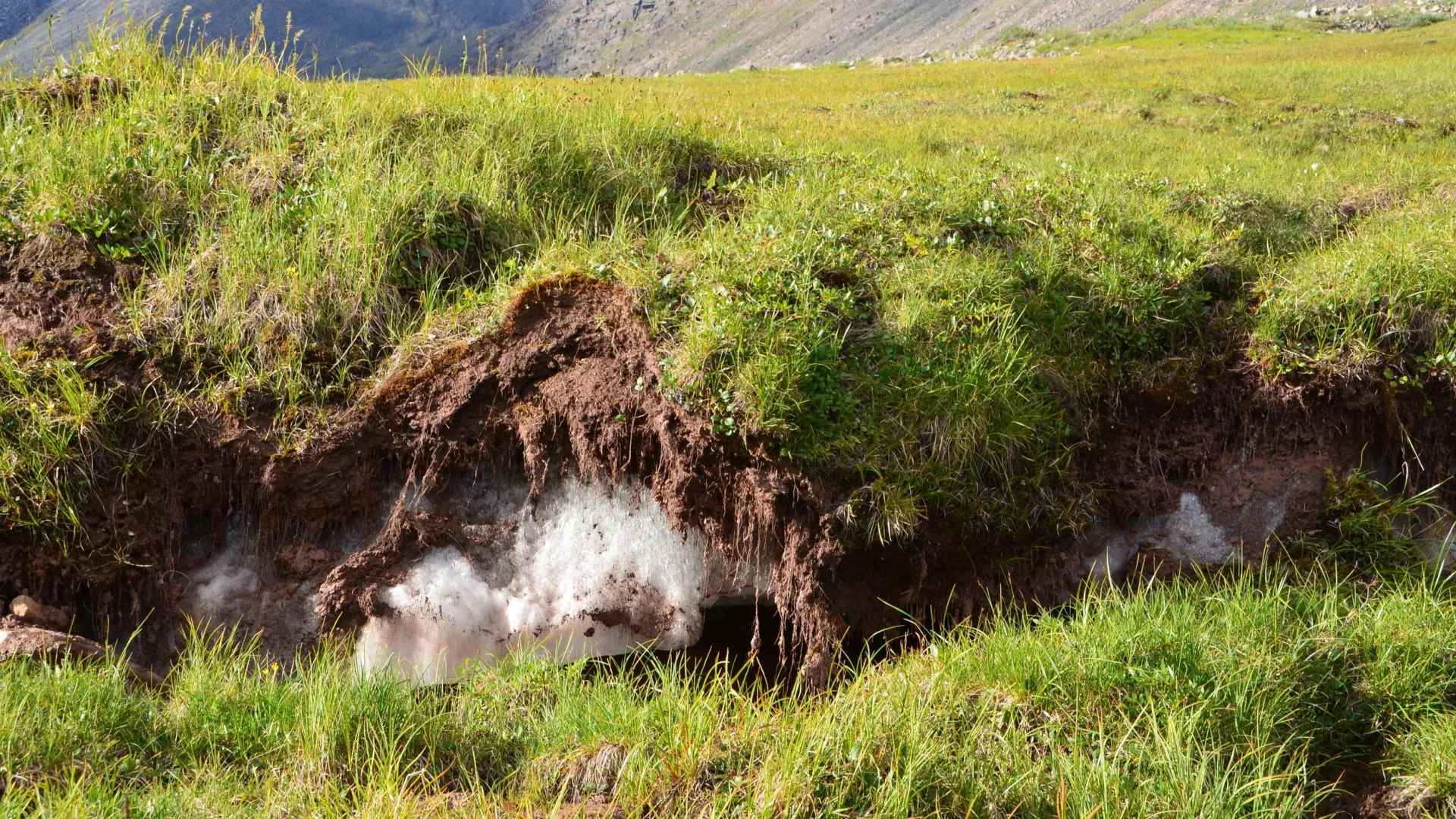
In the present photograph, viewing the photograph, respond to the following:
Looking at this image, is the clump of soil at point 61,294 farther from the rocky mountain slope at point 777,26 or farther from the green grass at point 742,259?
the rocky mountain slope at point 777,26

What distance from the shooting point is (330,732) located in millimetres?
3336

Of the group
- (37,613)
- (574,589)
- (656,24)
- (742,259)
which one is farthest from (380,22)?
(574,589)

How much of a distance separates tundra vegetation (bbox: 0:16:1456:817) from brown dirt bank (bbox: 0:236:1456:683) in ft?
0.40

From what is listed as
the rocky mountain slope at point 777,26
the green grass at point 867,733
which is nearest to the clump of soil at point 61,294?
the green grass at point 867,733

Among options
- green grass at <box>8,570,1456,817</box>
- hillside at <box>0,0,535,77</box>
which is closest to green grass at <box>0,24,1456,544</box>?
green grass at <box>8,570,1456,817</box>

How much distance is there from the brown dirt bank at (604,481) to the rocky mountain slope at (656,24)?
148 feet

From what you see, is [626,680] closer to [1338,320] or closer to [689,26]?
[1338,320]

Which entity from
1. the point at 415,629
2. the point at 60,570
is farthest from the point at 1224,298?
the point at 60,570

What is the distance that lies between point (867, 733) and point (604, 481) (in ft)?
7.63

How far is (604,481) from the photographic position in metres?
5.12

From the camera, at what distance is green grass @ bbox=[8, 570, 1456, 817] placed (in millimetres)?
2998

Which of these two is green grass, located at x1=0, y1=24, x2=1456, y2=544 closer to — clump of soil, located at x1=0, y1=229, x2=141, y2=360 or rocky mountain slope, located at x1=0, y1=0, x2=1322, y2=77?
clump of soil, located at x1=0, y1=229, x2=141, y2=360

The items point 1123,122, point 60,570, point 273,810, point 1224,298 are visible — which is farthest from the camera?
point 1123,122

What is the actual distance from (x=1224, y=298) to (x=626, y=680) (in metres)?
4.10
